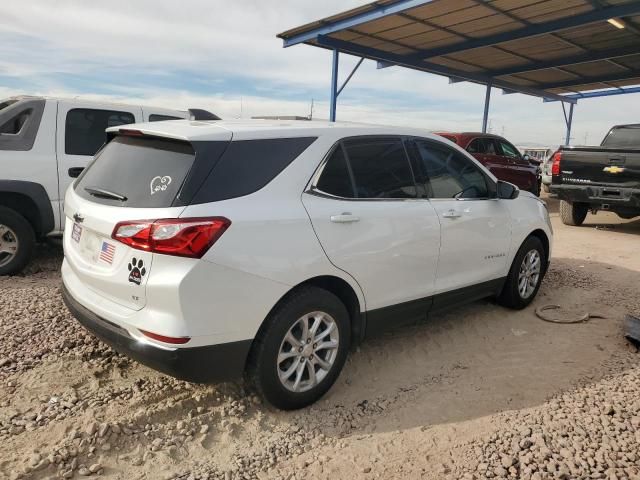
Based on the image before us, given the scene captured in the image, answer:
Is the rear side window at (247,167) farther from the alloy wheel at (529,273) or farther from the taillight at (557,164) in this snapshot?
the taillight at (557,164)

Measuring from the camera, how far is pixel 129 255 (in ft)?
8.36

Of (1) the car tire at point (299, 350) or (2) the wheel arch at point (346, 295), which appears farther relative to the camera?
(2) the wheel arch at point (346, 295)

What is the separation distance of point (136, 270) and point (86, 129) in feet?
12.4

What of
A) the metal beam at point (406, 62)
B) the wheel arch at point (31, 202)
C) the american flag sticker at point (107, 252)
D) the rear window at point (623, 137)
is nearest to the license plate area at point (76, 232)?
the american flag sticker at point (107, 252)

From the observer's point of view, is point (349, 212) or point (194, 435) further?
point (349, 212)

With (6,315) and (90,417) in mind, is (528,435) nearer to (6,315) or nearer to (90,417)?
(90,417)

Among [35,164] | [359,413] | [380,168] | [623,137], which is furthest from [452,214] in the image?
[623,137]

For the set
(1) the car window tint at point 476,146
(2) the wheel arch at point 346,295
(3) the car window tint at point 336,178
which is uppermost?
(1) the car window tint at point 476,146

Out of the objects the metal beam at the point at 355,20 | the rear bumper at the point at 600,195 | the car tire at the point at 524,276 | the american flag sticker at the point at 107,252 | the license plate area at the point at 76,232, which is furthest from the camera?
the metal beam at the point at 355,20

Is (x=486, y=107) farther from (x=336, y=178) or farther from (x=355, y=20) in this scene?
(x=336, y=178)

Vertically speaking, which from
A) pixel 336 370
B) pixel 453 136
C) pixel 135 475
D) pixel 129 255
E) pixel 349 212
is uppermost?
pixel 453 136

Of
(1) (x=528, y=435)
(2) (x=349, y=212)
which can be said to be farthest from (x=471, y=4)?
(1) (x=528, y=435)

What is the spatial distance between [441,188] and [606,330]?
2.06 meters

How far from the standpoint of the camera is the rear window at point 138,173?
2574 millimetres
